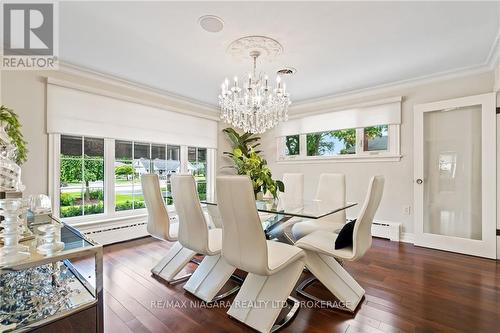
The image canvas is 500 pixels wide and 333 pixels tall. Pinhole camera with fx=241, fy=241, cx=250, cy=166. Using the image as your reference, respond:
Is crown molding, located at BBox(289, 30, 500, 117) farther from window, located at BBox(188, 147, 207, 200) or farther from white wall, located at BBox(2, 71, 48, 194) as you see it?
white wall, located at BBox(2, 71, 48, 194)

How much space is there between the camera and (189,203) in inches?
79.7

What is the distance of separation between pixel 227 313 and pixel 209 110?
3744 mm

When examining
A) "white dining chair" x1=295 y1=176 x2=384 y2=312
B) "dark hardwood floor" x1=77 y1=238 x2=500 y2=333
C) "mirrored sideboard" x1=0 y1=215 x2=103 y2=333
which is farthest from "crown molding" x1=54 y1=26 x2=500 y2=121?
"mirrored sideboard" x1=0 y1=215 x2=103 y2=333

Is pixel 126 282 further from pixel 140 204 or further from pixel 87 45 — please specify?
pixel 87 45

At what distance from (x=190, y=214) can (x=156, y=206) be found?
0.54 meters

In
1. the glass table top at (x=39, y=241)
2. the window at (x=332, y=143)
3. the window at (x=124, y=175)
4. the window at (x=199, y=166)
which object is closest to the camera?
the glass table top at (x=39, y=241)

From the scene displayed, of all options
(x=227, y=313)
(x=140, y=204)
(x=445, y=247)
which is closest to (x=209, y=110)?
(x=140, y=204)

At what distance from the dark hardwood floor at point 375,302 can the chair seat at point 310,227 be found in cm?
46

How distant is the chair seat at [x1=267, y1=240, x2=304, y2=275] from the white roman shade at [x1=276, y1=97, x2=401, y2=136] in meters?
2.84

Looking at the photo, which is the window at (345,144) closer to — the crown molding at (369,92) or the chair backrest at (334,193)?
the crown molding at (369,92)

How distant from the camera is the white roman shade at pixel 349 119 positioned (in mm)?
3657

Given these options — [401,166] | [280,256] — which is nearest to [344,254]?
[280,256]

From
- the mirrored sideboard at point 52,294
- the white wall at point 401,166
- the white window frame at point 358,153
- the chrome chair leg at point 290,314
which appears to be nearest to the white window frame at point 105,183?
the white window frame at point 358,153

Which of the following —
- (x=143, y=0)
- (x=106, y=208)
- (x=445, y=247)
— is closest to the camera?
(x=143, y=0)
